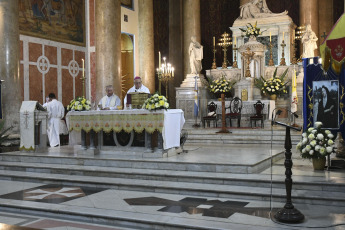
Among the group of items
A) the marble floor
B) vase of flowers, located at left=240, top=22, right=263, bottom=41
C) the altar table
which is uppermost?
vase of flowers, located at left=240, top=22, right=263, bottom=41

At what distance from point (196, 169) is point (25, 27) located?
438 inches

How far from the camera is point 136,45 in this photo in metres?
20.5

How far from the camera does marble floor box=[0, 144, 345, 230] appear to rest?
506 centimetres

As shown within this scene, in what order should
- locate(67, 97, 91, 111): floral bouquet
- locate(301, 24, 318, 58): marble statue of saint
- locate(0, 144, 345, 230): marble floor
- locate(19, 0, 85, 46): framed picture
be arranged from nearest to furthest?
locate(0, 144, 345, 230): marble floor < locate(67, 97, 91, 111): floral bouquet < locate(301, 24, 318, 58): marble statue of saint < locate(19, 0, 85, 46): framed picture

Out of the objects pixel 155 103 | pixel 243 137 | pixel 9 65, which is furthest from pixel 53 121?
pixel 243 137

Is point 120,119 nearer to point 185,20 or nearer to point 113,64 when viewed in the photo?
point 113,64

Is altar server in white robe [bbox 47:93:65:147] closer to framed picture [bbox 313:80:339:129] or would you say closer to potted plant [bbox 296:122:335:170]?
framed picture [bbox 313:80:339:129]

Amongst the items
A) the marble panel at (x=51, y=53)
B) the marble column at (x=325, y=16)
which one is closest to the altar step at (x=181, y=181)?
the marble panel at (x=51, y=53)

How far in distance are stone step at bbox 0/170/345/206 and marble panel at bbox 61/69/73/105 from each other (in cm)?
943

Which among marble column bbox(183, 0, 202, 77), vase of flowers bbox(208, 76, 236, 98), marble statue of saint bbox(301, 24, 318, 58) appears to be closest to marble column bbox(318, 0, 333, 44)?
marble statue of saint bbox(301, 24, 318, 58)

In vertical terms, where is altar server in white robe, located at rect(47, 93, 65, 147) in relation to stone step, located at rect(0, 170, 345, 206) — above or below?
above

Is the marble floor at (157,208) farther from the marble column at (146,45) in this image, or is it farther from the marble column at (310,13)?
the marble column at (146,45)

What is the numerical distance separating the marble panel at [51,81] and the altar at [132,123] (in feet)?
25.6

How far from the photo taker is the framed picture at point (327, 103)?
316 inches
